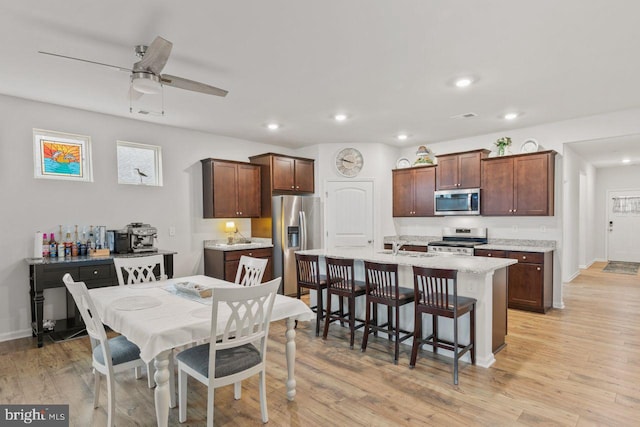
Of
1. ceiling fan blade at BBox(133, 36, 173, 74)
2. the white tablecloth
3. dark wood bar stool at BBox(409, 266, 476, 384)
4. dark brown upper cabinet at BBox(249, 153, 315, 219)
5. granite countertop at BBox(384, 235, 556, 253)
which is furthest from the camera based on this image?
dark brown upper cabinet at BBox(249, 153, 315, 219)

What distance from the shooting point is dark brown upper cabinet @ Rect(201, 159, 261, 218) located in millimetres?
5387

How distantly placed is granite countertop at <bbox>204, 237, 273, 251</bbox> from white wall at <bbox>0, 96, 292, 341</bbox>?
0.13 metres

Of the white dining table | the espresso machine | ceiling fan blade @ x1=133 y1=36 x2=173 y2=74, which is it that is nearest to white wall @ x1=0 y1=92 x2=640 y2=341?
the espresso machine

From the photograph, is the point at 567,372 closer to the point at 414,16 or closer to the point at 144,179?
the point at 414,16

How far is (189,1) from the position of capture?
86.0 inches

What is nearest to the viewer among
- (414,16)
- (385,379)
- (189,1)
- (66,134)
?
(189,1)

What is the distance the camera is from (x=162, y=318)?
2.18 meters

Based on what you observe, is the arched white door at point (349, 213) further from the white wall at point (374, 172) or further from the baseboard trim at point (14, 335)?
the baseboard trim at point (14, 335)

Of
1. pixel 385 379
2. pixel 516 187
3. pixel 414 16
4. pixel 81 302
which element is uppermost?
pixel 414 16

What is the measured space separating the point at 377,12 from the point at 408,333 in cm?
281

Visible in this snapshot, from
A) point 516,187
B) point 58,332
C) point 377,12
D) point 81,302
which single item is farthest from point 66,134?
point 516,187

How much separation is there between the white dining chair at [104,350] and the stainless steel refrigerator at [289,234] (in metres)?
3.34

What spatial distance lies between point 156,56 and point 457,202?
4934 millimetres

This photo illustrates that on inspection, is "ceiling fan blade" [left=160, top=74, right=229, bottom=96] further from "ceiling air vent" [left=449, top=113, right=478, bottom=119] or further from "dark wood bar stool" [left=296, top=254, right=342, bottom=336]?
"ceiling air vent" [left=449, top=113, right=478, bottom=119]
